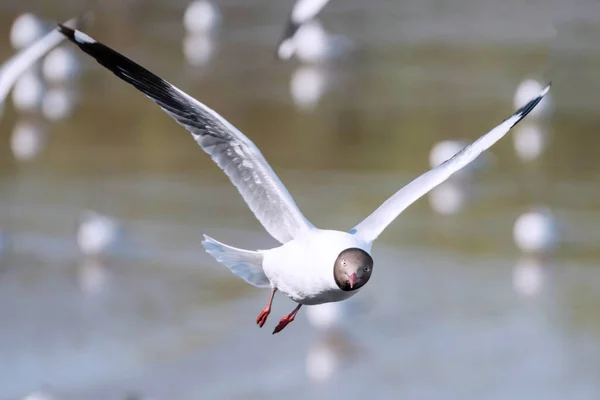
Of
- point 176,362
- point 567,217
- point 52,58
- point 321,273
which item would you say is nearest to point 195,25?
point 52,58

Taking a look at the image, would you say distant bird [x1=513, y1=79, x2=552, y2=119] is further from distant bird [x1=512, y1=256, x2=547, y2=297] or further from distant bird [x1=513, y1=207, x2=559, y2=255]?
distant bird [x1=512, y1=256, x2=547, y2=297]

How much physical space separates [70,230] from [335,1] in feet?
32.4

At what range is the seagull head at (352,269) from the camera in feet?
20.0

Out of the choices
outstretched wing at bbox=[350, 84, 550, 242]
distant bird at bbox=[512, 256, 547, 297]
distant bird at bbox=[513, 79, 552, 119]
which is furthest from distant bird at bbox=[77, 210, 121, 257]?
outstretched wing at bbox=[350, 84, 550, 242]

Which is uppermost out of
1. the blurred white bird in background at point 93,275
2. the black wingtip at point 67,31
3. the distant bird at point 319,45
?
the distant bird at point 319,45

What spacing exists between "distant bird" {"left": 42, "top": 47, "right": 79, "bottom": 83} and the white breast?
10.8m

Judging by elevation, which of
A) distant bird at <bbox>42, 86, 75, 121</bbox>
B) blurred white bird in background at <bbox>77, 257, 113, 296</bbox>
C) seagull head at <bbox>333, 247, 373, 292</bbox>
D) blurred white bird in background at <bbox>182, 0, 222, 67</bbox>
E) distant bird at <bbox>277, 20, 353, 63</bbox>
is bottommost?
seagull head at <bbox>333, 247, 373, 292</bbox>

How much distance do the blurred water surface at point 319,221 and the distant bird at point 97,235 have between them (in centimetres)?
13

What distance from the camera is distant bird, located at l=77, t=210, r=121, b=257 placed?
1180cm

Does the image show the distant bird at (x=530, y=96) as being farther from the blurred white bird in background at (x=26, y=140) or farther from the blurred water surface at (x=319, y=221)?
the blurred white bird in background at (x=26, y=140)

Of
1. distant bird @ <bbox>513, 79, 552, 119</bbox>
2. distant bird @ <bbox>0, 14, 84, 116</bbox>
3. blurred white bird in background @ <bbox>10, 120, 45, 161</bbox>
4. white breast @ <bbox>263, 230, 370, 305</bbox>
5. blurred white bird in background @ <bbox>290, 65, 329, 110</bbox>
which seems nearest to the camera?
A: white breast @ <bbox>263, 230, 370, 305</bbox>

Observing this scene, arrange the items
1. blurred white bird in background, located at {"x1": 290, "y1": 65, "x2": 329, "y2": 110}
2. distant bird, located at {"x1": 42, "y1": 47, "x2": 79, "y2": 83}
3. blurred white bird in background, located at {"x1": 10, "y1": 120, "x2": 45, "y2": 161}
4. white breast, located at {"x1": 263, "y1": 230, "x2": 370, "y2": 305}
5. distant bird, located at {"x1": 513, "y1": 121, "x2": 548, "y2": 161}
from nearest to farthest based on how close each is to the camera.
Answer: white breast, located at {"x1": 263, "y1": 230, "x2": 370, "y2": 305}
distant bird, located at {"x1": 513, "y1": 121, "x2": 548, "y2": 161}
blurred white bird in background, located at {"x1": 10, "y1": 120, "x2": 45, "y2": 161}
blurred white bird in background, located at {"x1": 290, "y1": 65, "x2": 329, "y2": 110}
distant bird, located at {"x1": 42, "y1": 47, "x2": 79, "y2": 83}

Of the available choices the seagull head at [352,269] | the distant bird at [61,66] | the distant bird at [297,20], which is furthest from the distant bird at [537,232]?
the distant bird at [61,66]

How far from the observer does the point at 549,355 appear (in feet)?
33.6
